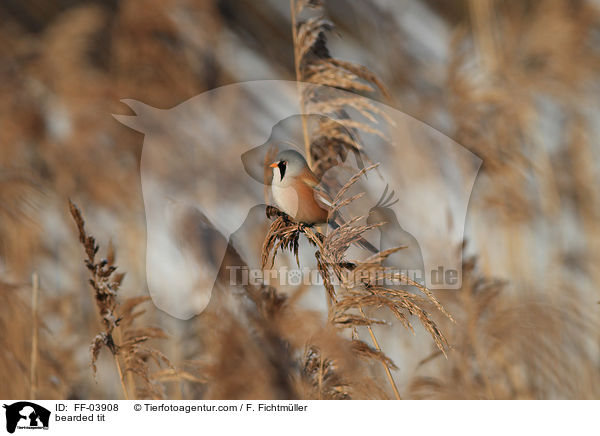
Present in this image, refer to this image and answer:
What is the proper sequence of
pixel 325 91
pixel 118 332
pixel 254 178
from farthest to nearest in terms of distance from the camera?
pixel 254 178 → pixel 325 91 → pixel 118 332

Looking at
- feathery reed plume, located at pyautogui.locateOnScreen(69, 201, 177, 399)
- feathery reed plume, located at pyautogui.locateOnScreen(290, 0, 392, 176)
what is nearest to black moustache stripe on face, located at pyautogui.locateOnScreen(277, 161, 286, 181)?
feathery reed plume, located at pyautogui.locateOnScreen(290, 0, 392, 176)

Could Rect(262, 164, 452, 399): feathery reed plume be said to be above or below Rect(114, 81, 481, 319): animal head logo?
below

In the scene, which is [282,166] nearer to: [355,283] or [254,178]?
→ [254,178]

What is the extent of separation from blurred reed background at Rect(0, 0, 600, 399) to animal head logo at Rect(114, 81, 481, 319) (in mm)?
87

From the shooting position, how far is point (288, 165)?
1594 mm

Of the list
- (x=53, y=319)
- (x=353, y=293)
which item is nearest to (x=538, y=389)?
(x=353, y=293)

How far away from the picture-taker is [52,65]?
2.29 metres

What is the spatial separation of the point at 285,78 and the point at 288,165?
57 centimetres

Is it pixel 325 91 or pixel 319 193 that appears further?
pixel 325 91

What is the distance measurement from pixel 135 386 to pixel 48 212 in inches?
39.8

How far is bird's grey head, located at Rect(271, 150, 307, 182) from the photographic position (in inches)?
62.3
